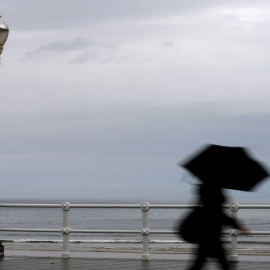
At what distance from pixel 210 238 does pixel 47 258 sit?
9.09 meters

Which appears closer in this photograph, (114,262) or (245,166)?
(245,166)

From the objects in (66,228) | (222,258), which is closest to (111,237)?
(66,228)

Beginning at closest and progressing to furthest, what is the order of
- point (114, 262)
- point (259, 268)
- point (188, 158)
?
point (188, 158), point (259, 268), point (114, 262)

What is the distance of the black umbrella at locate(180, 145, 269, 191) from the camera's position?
7980 millimetres

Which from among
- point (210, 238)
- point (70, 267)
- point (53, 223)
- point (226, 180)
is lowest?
point (210, 238)

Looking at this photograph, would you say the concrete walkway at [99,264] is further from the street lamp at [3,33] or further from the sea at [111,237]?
the street lamp at [3,33]

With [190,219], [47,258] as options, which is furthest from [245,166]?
[47,258]

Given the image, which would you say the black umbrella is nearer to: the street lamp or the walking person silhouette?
the walking person silhouette

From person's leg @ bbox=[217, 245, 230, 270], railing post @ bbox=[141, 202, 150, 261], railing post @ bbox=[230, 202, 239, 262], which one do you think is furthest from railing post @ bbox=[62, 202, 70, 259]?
person's leg @ bbox=[217, 245, 230, 270]

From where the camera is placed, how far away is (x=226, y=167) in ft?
26.5

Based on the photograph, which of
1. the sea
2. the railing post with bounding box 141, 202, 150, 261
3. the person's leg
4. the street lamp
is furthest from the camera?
the sea

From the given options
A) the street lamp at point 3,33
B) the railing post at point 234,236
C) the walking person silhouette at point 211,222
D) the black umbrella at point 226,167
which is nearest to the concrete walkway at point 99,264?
the railing post at point 234,236

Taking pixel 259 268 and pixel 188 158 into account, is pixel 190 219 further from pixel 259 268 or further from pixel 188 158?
pixel 259 268

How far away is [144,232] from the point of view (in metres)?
16.2
